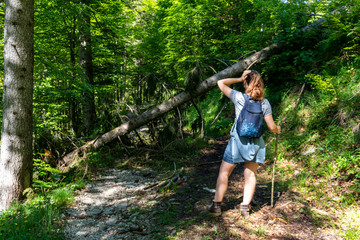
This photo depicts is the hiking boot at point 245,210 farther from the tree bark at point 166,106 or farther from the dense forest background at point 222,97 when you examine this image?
the tree bark at point 166,106

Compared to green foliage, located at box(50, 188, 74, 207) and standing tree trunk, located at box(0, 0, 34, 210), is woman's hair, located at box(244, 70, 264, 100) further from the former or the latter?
standing tree trunk, located at box(0, 0, 34, 210)

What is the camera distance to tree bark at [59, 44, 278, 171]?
19.4 ft

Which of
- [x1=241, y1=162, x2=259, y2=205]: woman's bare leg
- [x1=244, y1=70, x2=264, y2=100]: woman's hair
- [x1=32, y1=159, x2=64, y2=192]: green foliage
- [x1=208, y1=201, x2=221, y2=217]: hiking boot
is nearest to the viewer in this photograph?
[x1=244, y1=70, x2=264, y2=100]: woman's hair

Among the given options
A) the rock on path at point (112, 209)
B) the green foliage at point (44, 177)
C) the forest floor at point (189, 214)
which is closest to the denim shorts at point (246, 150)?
the forest floor at point (189, 214)

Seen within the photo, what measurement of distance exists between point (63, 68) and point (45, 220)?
4485mm

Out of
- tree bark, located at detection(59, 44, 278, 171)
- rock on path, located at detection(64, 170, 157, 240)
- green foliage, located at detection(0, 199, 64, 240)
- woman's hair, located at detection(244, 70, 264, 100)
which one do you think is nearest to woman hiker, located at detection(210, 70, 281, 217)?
woman's hair, located at detection(244, 70, 264, 100)

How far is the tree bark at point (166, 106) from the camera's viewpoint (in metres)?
5.91

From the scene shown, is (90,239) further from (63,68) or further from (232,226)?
(63,68)

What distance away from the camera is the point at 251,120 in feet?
9.31

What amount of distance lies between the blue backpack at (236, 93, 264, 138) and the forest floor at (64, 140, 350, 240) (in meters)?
1.29

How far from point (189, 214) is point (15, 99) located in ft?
12.7

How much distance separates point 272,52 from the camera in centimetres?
652

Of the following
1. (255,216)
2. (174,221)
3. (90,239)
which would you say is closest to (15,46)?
(90,239)

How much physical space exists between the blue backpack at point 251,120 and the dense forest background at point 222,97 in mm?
1759
